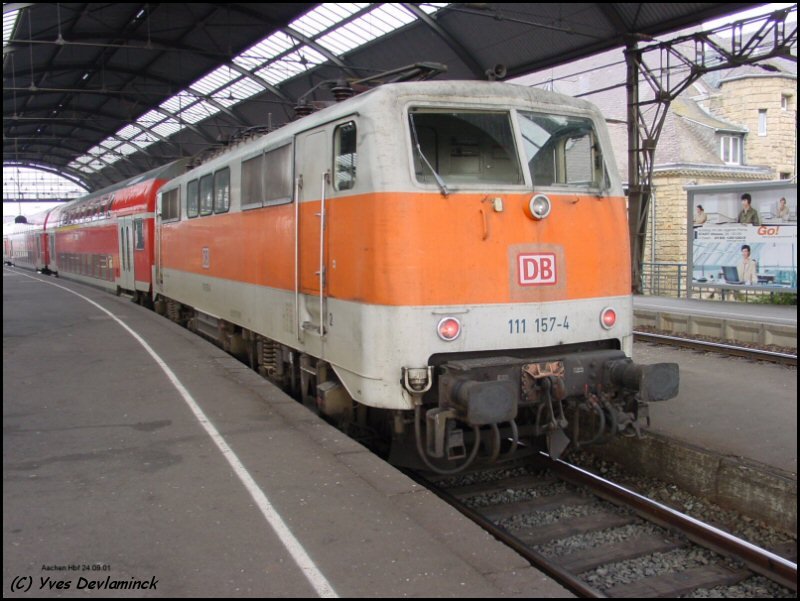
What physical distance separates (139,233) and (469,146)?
43.9 feet

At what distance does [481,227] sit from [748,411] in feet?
14.1

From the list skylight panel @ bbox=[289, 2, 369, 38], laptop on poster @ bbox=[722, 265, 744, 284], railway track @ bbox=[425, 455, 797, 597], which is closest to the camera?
railway track @ bbox=[425, 455, 797, 597]

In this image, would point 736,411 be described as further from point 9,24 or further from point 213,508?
point 9,24

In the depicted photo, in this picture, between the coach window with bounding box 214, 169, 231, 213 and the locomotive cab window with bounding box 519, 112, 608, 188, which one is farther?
the coach window with bounding box 214, 169, 231, 213

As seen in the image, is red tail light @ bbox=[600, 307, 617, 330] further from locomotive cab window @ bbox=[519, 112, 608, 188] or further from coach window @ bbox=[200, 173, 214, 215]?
coach window @ bbox=[200, 173, 214, 215]

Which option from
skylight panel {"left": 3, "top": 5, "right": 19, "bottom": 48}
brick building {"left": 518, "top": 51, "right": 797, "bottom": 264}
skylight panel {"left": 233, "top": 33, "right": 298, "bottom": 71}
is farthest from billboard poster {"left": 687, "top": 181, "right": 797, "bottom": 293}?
skylight panel {"left": 3, "top": 5, "right": 19, "bottom": 48}

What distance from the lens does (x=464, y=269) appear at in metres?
5.70

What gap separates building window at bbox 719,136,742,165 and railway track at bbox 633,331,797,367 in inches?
1022

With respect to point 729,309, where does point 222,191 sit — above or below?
above

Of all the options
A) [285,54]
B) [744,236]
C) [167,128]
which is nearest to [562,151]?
[744,236]

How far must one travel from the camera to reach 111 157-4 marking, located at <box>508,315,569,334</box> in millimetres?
5895

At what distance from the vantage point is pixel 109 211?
21.5 m

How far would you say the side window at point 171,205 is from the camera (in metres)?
13.0

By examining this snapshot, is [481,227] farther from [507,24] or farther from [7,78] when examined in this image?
[7,78]
